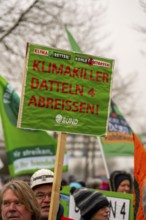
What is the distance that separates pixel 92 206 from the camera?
4762 mm

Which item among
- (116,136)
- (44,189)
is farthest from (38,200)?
(116,136)

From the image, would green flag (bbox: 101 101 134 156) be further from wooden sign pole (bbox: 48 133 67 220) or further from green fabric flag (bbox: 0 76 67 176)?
wooden sign pole (bbox: 48 133 67 220)

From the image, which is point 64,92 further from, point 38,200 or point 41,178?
point 38,200

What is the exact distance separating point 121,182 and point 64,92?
3.17m

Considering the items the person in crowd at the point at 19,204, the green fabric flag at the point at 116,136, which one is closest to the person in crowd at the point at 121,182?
the green fabric flag at the point at 116,136

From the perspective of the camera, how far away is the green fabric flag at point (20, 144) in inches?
331

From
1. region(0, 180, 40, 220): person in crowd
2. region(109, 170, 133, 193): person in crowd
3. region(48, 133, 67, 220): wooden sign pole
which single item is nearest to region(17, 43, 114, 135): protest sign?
region(48, 133, 67, 220): wooden sign pole

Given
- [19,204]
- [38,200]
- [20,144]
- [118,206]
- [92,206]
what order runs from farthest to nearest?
[20,144], [118,206], [38,200], [92,206], [19,204]

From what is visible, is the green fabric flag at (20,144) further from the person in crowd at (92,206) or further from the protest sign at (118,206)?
the person in crowd at (92,206)

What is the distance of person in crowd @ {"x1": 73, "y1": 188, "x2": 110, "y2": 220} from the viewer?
15.5 ft

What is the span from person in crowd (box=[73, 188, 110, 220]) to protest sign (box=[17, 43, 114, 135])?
0.54 metres

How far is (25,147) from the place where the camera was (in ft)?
27.7

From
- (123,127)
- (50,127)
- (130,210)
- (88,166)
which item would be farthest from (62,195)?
(88,166)

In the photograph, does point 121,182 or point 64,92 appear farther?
point 121,182
